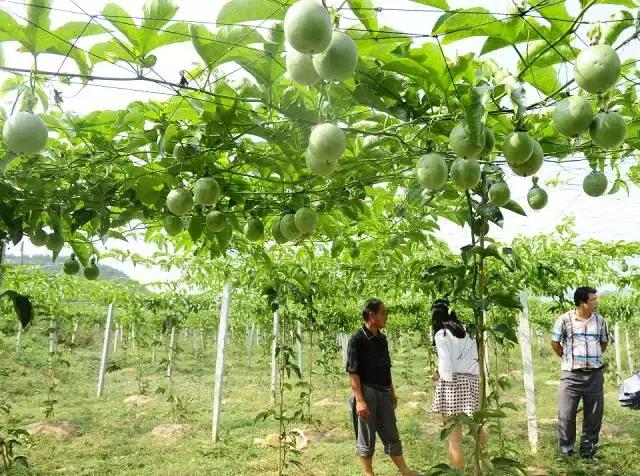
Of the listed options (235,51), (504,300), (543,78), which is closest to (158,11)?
(235,51)

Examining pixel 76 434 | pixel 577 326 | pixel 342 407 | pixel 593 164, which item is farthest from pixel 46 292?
pixel 593 164

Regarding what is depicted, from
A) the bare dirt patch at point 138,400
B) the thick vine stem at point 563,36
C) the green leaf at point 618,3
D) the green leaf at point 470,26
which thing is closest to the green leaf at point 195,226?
the green leaf at point 470,26

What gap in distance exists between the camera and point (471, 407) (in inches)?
183

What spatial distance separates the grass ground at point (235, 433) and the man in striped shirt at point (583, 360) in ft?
1.52

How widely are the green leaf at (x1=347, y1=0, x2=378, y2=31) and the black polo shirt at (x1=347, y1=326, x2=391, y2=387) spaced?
3.31m

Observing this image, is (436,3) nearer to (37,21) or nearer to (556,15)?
(556,15)

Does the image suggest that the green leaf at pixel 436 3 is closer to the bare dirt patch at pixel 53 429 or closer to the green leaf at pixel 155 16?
the green leaf at pixel 155 16

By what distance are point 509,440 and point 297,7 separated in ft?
22.1

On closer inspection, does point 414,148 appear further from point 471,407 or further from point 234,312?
point 234,312

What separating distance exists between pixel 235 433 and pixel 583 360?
190 inches

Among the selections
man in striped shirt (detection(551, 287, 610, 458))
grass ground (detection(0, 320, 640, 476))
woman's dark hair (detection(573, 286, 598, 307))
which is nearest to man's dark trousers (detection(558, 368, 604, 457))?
man in striped shirt (detection(551, 287, 610, 458))

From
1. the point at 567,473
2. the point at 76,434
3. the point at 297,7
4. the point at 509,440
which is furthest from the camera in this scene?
the point at 76,434

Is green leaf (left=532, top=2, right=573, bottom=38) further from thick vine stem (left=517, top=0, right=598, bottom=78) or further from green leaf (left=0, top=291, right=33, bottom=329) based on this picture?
green leaf (left=0, top=291, right=33, bottom=329)

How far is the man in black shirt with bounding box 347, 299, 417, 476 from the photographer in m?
4.58
